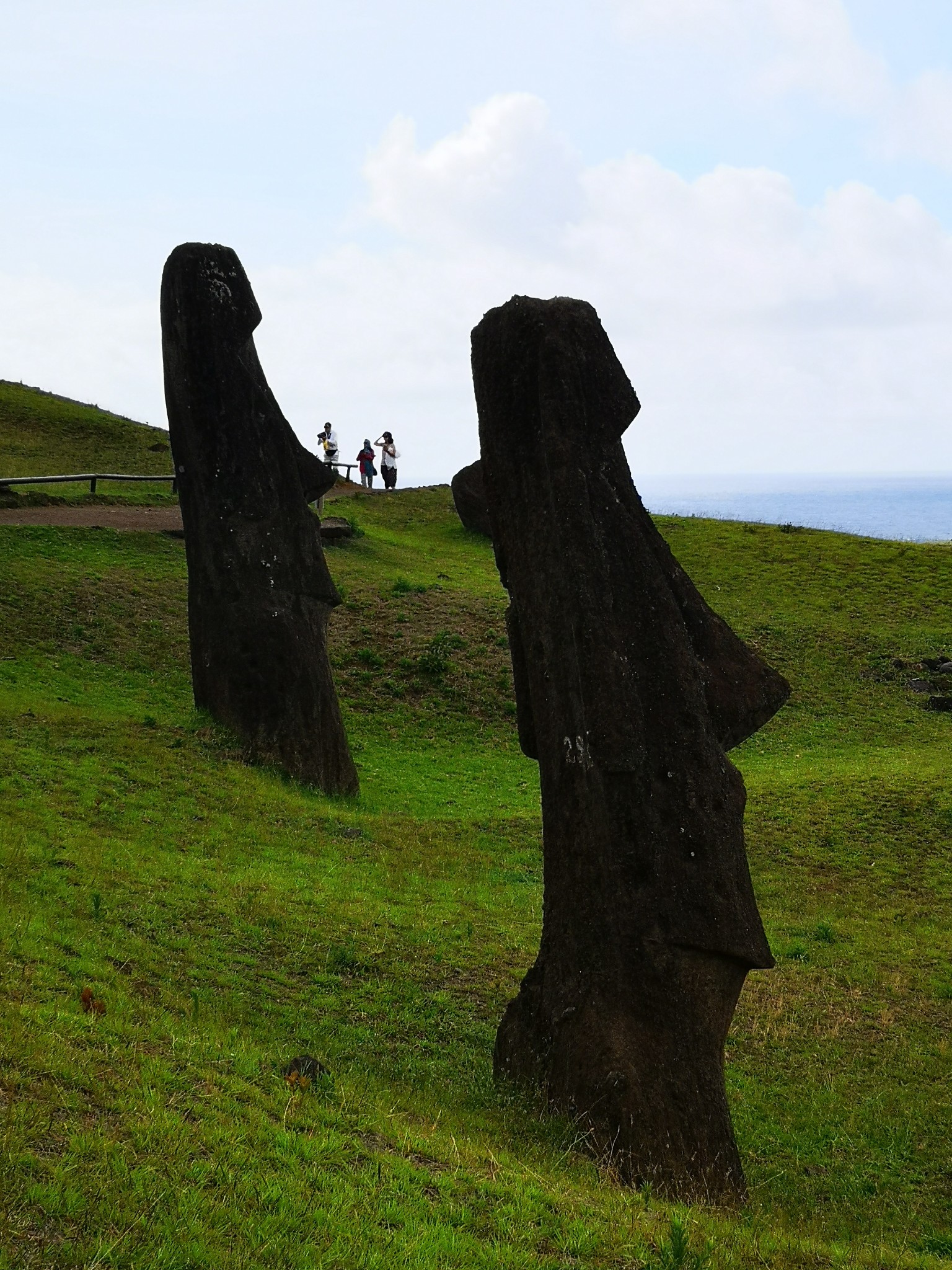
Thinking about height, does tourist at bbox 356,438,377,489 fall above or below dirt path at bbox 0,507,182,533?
above

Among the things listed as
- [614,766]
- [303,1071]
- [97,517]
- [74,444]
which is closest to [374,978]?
[303,1071]

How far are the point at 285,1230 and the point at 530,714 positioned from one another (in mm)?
4715

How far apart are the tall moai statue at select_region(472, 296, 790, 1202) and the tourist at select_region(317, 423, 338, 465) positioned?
1241 inches

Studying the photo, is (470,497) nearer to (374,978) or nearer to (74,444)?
(74,444)

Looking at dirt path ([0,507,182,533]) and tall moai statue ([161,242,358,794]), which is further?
dirt path ([0,507,182,533])

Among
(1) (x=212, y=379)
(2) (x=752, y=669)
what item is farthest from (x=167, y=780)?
(2) (x=752, y=669)

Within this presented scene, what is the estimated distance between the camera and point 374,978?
10484mm

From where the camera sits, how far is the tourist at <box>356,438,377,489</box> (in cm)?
4619

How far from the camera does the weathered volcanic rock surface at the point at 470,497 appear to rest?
37.3 metres

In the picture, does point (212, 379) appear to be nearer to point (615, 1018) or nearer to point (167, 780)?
point (167, 780)

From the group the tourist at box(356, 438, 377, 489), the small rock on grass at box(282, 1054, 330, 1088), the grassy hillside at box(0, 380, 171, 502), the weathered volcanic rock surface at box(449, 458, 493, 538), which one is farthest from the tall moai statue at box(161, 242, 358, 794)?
the tourist at box(356, 438, 377, 489)

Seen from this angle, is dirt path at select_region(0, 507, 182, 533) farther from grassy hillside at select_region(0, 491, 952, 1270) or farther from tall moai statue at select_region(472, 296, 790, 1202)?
tall moai statue at select_region(472, 296, 790, 1202)

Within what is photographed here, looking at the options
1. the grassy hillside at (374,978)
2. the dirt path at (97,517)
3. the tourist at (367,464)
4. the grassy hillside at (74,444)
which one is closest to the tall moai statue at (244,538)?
the grassy hillside at (374,978)

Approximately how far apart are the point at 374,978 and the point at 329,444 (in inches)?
1256
